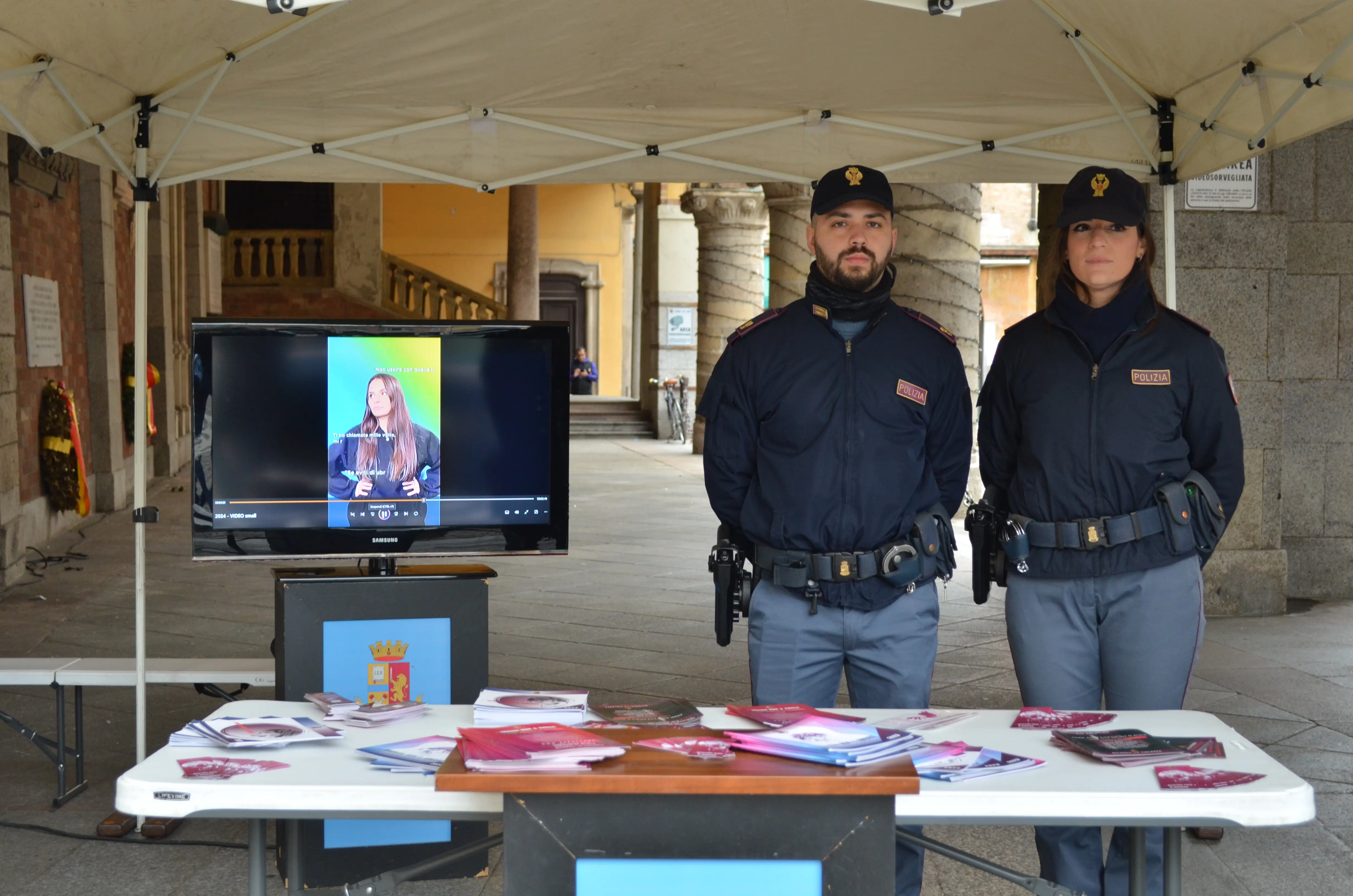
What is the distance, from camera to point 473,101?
3.67m

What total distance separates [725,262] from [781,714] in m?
14.7

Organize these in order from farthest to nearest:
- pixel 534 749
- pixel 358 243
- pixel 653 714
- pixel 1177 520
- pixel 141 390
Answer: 1. pixel 358 243
2. pixel 141 390
3. pixel 1177 520
4. pixel 653 714
5. pixel 534 749

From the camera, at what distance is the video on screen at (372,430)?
3.02 m

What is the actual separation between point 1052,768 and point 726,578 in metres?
0.94

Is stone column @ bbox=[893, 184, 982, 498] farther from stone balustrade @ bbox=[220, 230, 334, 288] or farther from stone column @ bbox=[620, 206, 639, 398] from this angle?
stone column @ bbox=[620, 206, 639, 398]

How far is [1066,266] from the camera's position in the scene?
8.93ft

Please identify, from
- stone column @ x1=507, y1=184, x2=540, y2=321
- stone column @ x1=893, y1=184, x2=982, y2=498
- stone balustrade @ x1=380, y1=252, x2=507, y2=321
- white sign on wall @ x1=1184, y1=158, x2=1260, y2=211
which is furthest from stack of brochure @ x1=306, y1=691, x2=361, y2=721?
stone balustrade @ x1=380, y1=252, x2=507, y2=321

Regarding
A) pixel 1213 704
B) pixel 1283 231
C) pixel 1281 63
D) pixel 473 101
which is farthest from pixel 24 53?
pixel 1283 231

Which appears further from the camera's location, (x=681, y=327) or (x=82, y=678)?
(x=681, y=327)

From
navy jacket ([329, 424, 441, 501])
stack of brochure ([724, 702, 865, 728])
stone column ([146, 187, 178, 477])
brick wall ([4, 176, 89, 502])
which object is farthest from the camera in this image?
stone column ([146, 187, 178, 477])

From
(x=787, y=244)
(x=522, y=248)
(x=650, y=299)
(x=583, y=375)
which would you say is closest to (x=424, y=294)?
(x=522, y=248)

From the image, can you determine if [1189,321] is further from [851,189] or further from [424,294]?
[424,294]

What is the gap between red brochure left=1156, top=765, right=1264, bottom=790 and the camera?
5.94 feet

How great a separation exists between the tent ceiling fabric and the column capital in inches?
484
